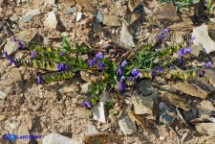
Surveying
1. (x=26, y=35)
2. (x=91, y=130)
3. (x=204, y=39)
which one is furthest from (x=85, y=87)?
(x=204, y=39)

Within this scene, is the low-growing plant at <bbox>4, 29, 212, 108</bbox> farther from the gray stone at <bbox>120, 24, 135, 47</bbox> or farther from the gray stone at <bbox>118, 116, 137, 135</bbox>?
the gray stone at <bbox>118, 116, 137, 135</bbox>

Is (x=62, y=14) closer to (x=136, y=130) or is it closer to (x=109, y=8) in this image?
(x=109, y=8)

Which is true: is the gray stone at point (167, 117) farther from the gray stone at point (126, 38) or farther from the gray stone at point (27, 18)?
the gray stone at point (27, 18)

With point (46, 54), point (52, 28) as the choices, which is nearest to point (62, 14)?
point (52, 28)

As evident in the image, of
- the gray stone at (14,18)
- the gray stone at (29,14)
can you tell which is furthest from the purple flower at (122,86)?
the gray stone at (14,18)

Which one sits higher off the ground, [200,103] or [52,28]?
[52,28]

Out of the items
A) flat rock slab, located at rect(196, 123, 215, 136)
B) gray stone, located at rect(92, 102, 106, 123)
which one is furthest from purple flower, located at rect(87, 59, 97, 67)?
flat rock slab, located at rect(196, 123, 215, 136)
